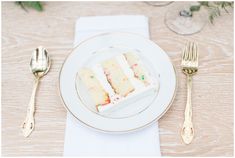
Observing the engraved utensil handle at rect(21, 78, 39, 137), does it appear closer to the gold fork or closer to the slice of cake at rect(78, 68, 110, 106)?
the slice of cake at rect(78, 68, 110, 106)

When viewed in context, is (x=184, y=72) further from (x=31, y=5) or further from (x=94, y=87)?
(x=31, y=5)

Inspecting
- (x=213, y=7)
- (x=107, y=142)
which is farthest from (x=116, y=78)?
(x=213, y=7)

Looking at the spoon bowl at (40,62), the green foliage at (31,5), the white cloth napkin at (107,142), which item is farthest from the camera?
the green foliage at (31,5)

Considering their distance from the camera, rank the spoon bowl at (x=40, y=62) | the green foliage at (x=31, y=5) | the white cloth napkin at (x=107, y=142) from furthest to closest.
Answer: the green foliage at (x=31, y=5) → the spoon bowl at (x=40, y=62) → the white cloth napkin at (x=107, y=142)

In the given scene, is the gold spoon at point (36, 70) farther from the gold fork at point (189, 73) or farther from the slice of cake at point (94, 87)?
the gold fork at point (189, 73)

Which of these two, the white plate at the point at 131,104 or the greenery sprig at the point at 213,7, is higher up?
the greenery sprig at the point at 213,7

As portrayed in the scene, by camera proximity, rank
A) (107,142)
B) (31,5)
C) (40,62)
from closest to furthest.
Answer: (107,142) < (40,62) < (31,5)

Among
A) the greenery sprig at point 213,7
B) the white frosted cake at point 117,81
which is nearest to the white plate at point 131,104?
the white frosted cake at point 117,81
